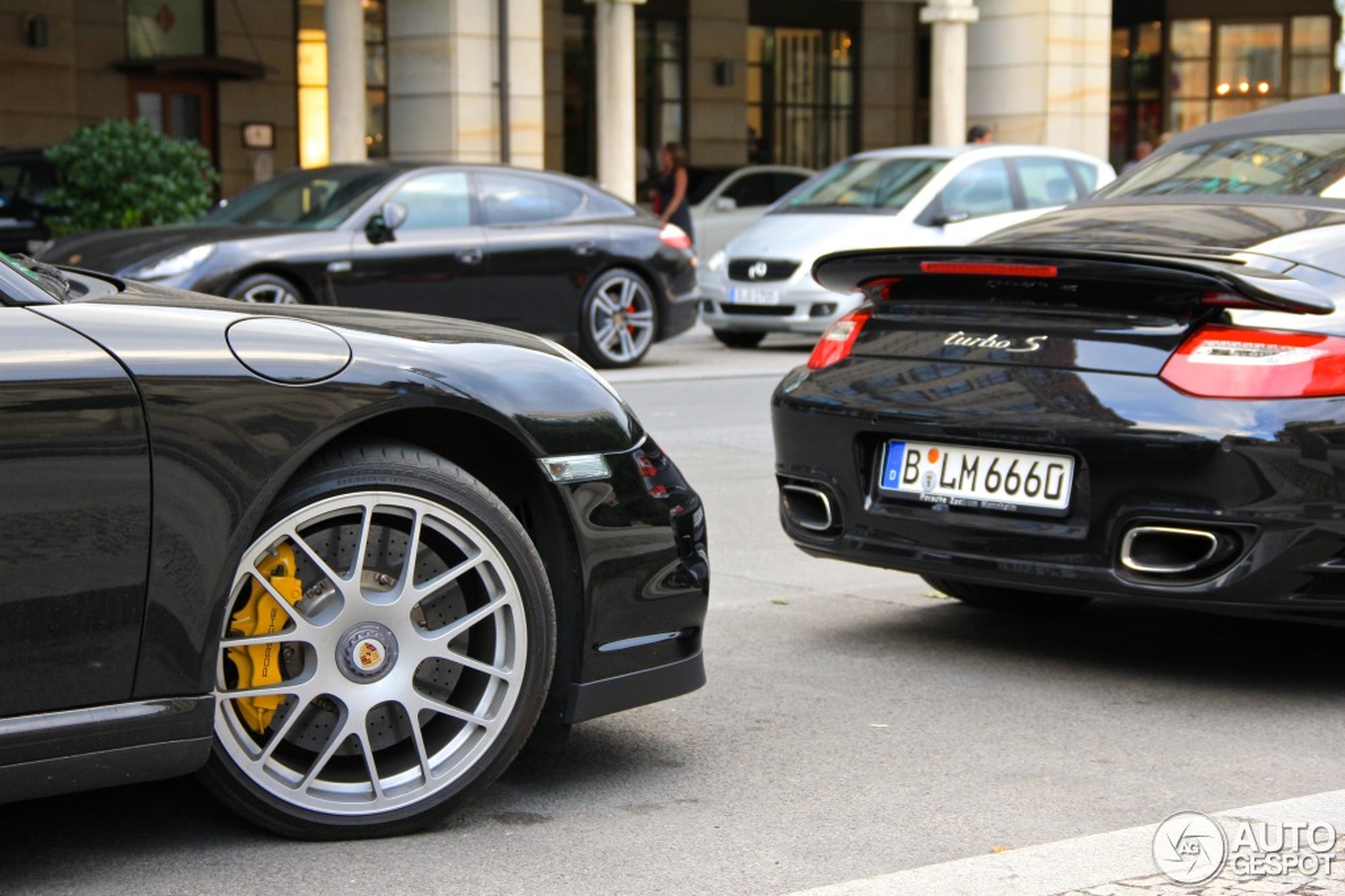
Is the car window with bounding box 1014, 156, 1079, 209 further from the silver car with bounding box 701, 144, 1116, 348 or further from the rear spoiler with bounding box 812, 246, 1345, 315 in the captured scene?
the rear spoiler with bounding box 812, 246, 1345, 315

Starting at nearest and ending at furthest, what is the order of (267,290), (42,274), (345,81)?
(42,274), (267,290), (345,81)

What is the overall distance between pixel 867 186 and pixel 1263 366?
11799 mm

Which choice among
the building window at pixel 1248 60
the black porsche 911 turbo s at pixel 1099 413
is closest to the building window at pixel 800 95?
the building window at pixel 1248 60

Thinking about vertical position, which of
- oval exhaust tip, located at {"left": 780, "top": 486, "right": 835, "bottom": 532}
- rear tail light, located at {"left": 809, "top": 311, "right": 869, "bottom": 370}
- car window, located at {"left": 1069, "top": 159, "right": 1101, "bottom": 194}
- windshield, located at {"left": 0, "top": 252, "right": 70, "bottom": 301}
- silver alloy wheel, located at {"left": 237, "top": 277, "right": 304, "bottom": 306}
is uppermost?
car window, located at {"left": 1069, "top": 159, "right": 1101, "bottom": 194}

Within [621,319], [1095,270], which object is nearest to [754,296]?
[621,319]

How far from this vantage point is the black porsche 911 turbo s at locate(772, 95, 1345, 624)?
4570mm

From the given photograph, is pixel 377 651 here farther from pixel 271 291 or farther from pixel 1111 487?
pixel 271 291

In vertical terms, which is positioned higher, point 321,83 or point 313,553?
point 321,83

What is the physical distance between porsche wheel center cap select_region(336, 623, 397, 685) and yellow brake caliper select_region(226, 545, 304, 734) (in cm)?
12

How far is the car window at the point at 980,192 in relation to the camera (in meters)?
15.9

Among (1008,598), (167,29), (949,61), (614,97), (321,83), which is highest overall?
(167,29)

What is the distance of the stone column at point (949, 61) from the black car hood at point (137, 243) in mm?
14048

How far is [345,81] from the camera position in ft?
66.3

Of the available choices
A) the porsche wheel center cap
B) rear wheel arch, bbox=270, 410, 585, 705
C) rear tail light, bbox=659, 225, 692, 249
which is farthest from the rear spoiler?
rear tail light, bbox=659, 225, 692, 249
